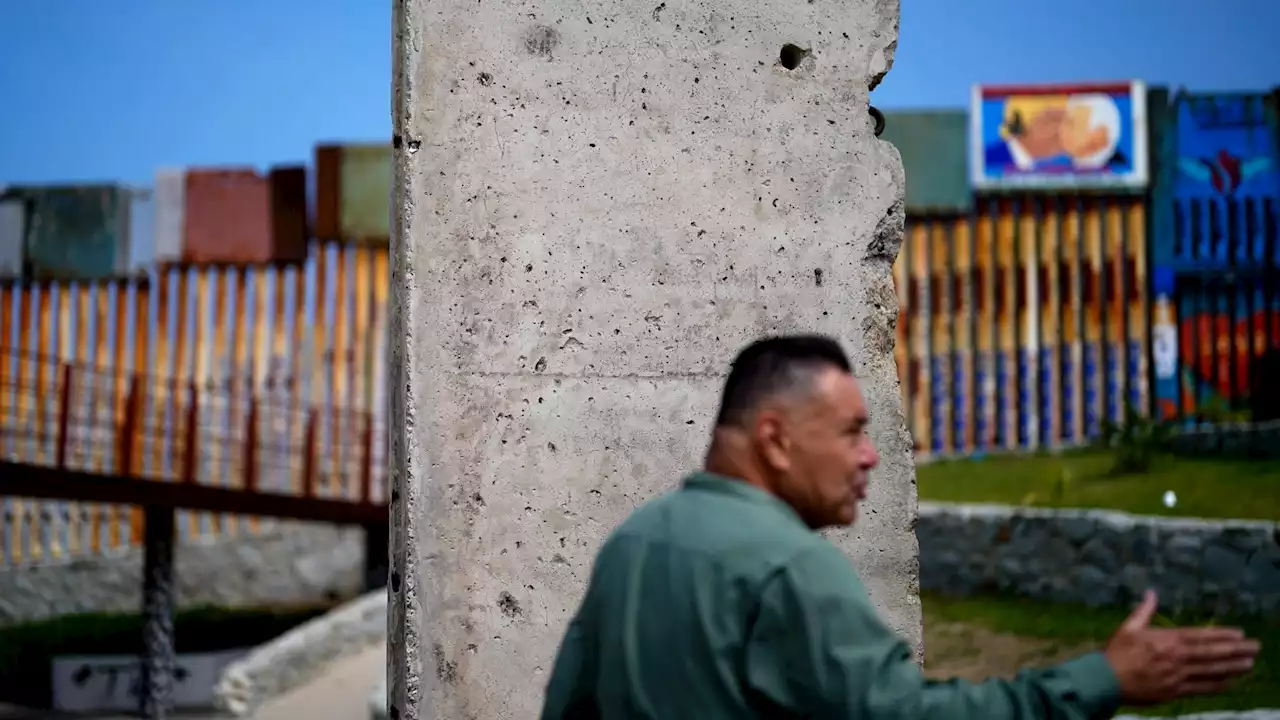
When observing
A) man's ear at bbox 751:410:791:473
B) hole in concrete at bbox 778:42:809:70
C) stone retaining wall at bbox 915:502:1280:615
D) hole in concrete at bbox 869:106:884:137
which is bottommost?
stone retaining wall at bbox 915:502:1280:615

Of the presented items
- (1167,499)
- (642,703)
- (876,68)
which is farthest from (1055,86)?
(642,703)

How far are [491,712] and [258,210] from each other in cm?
1707

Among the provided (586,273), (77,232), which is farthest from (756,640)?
(77,232)

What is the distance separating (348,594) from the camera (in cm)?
1952

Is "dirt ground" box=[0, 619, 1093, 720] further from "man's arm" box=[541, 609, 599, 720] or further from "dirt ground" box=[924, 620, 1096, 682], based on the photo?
"man's arm" box=[541, 609, 599, 720]

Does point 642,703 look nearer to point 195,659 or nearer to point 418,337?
point 418,337

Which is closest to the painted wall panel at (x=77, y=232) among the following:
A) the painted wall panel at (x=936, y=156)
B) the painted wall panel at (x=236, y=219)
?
the painted wall panel at (x=236, y=219)

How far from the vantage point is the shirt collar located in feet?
6.29

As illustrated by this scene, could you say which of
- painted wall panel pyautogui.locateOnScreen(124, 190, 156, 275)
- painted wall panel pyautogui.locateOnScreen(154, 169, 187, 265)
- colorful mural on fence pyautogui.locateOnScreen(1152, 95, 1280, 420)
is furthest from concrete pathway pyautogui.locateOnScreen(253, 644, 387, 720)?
colorful mural on fence pyautogui.locateOnScreen(1152, 95, 1280, 420)

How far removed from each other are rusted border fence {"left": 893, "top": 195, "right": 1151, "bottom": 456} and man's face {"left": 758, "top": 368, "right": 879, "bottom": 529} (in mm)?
15971

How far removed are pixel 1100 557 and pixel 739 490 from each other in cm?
969

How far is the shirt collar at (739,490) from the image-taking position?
1.92 m

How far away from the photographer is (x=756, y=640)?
178 centimetres

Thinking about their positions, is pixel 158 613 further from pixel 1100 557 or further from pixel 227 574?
pixel 1100 557
